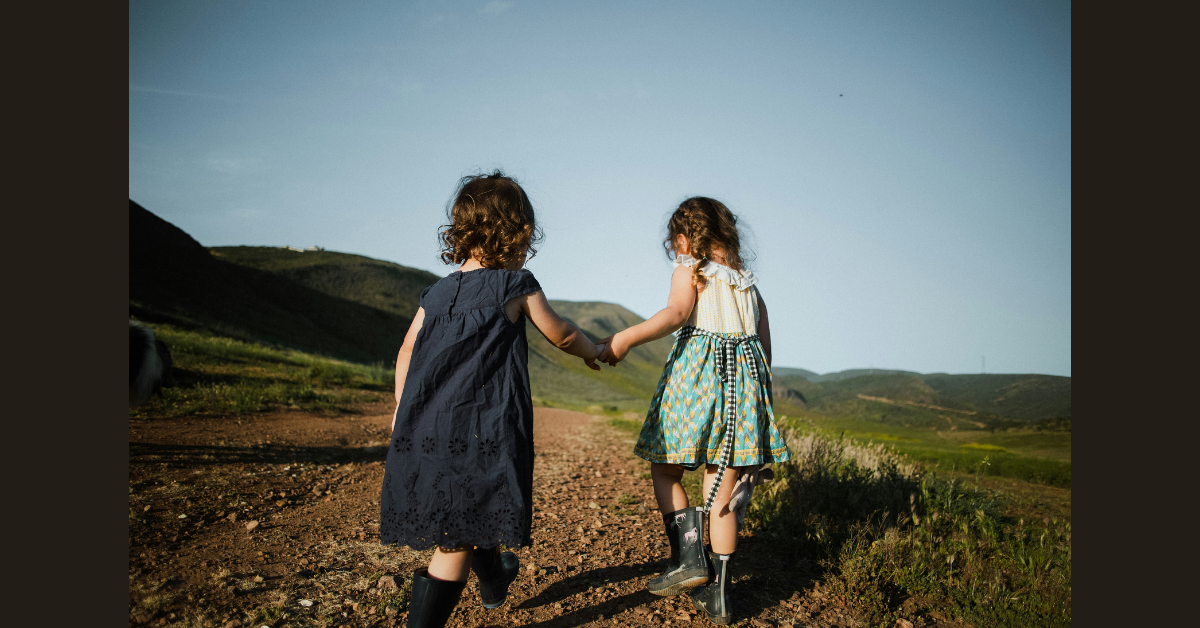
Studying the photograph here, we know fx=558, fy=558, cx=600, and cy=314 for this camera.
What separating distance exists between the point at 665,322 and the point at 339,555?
203cm

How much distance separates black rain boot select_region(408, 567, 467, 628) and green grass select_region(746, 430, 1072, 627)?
1799mm

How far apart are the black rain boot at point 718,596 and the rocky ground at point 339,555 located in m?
0.08

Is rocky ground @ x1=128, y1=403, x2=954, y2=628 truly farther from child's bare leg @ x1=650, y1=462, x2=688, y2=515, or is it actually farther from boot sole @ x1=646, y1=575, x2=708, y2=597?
child's bare leg @ x1=650, y1=462, x2=688, y2=515

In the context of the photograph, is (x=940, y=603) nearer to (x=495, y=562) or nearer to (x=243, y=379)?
(x=495, y=562)

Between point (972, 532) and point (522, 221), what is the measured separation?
313 cm

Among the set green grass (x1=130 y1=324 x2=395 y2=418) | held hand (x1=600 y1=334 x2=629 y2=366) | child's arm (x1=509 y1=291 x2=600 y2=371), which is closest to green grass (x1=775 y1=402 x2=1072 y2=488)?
held hand (x1=600 y1=334 x2=629 y2=366)

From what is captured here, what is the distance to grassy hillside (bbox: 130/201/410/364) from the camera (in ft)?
84.1

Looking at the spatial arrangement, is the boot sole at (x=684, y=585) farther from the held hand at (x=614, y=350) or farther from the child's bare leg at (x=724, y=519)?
the held hand at (x=614, y=350)

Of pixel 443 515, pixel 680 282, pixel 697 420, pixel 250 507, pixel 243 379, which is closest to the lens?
pixel 443 515

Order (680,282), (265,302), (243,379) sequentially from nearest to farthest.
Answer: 1. (680,282)
2. (243,379)
3. (265,302)

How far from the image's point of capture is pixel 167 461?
4.18 m

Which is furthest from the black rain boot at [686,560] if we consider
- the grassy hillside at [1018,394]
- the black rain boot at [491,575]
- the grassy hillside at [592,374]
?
the grassy hillside at [592,374]

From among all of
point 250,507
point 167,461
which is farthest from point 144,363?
point 250,507

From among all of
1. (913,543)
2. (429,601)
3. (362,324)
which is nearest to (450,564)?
(429,601)
